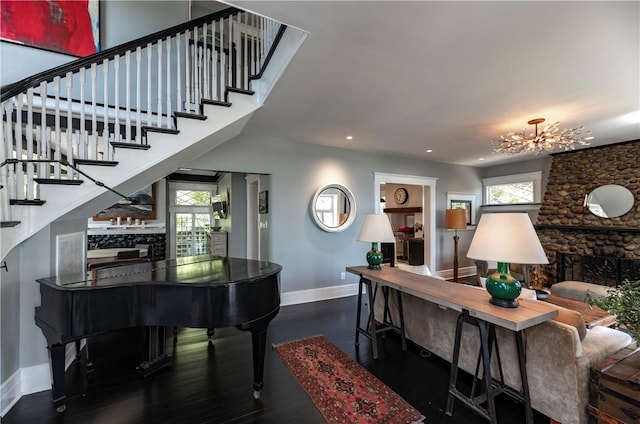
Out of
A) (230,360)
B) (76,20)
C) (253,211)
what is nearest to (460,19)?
(230,360)

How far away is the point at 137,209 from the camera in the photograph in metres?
6.03

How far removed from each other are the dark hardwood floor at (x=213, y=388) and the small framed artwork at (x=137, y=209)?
356 cm

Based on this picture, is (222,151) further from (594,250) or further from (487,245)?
(594,250)

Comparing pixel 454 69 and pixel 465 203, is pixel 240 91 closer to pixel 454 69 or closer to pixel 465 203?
pixel 454 69

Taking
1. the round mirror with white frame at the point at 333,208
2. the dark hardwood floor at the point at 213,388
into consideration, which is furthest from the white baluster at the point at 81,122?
the round mirror with white frame at the point at 333,208

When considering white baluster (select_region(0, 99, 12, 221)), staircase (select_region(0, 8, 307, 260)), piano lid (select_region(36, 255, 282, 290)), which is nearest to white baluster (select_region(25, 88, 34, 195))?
staircase (select_region(0, 8, 307, 260))

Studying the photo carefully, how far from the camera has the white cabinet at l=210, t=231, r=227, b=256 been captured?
6.19 metres

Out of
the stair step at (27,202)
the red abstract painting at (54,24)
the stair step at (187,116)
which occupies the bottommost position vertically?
the stair step at (27,202)

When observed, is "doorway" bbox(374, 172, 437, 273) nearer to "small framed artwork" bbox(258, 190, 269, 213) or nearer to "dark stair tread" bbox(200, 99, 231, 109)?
"small framed artwork" bbox(258, 190, 269, 213)

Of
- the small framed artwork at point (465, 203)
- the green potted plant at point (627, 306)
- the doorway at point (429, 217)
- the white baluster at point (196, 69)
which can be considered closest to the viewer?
the green potted plant at point (627, 306)

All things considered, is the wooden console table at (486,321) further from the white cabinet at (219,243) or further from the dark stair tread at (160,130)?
the white cabinet at (219,243)

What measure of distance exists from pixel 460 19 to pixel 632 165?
16.9ft

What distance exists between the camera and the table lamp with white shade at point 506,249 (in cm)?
175

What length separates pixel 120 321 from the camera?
6.27 feet
